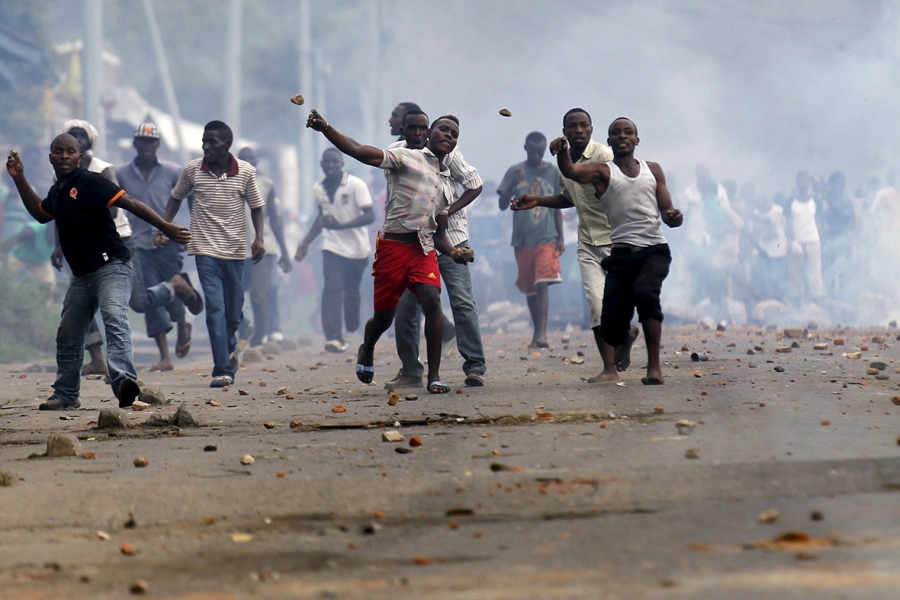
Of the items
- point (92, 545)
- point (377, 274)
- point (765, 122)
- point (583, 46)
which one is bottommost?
point (92, 545)

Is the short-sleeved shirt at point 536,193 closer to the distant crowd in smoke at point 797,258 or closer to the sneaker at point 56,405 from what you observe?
the sneaker at point 56,405

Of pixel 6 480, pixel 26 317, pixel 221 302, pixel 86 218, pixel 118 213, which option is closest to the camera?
pixel 6 480

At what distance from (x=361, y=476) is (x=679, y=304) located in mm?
18840

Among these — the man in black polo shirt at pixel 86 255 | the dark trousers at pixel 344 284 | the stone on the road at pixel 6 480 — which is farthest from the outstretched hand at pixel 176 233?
the dark trousers at pixel 344 284

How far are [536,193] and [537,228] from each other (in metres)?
0.33

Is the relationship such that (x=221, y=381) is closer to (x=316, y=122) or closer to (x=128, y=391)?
(x=128, y=391)

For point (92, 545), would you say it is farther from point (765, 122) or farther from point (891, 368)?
point (765, 122)

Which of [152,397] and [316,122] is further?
[152,397]

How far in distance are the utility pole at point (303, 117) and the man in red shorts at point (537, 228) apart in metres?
22.0

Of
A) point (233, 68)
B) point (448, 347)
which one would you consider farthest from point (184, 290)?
point (233, 68)

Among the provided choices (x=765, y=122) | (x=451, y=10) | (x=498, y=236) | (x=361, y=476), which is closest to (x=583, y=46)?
(x=451, y=10)

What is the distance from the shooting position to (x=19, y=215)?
1902 centimetres

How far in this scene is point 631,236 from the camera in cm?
711

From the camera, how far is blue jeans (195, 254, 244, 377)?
8.63 metres
